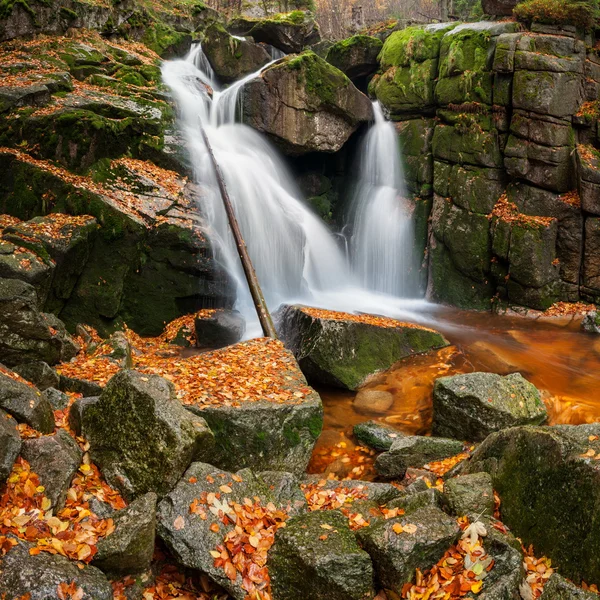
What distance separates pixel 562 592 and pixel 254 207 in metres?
12.5

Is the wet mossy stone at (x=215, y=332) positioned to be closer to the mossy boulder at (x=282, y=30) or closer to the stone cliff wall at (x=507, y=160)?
the stone cliff wall at (x=507, y=160)

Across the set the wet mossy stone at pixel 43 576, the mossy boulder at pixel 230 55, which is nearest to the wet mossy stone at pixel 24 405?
the wet mossy stone at pixel 43 576

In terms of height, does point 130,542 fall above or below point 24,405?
below

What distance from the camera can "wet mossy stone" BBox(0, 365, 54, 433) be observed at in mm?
4395

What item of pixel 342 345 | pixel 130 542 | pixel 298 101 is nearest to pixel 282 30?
pixel 298 101

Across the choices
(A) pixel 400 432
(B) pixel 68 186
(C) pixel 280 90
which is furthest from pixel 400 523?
(C) pixel 280 90

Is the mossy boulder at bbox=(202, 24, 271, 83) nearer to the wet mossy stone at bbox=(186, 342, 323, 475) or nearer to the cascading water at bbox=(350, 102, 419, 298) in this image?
the cascading water at bbox=(350, 102, 419, 298)

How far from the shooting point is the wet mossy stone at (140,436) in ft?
14.0

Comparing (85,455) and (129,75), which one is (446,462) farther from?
(129,75)

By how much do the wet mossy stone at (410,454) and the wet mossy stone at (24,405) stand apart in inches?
164

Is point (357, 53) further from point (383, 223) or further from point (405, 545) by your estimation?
point (405, 545)

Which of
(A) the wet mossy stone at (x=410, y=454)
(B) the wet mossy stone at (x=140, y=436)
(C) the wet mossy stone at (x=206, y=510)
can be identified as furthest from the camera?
(A) the wet mossy stone at (x=410, y=454)

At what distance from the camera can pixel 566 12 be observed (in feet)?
46.6

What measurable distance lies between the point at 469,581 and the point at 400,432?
403 centimetres
